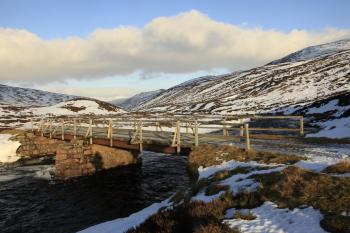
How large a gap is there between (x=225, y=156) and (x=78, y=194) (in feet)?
37.5

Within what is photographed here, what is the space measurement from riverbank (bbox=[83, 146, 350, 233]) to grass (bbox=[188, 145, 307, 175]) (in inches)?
48.3

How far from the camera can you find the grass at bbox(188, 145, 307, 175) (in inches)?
586

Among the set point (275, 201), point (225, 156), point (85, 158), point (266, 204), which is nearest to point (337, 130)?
point (225, 156)

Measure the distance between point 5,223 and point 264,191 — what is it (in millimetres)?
14177

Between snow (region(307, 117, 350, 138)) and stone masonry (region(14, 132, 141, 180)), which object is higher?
snow (region(307, 117, 350, 138))

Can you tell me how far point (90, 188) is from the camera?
81.0ft

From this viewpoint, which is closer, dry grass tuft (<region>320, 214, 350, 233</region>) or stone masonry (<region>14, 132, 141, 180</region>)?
dry grass tuft (<region>320, 214, 350, 233</region>)

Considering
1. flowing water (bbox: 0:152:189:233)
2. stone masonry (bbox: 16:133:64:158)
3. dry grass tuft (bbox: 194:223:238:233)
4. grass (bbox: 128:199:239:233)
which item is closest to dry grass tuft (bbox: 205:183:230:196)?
grass (bbox: 128:199:239:233)

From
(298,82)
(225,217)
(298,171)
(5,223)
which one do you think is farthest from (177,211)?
(298,82)

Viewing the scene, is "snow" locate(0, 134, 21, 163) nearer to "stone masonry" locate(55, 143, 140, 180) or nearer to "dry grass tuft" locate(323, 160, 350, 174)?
"stone masonry" locate(55, 143, 140, 180)

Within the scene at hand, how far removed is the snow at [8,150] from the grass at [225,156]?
2571cm

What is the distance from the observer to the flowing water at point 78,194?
18180 millimetres

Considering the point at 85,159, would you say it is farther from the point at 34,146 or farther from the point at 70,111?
the point at 70,111

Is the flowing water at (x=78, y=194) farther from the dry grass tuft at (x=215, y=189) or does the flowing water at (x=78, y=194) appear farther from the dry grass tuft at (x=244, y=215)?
the dry grass tuft at (x=244, y=215)
